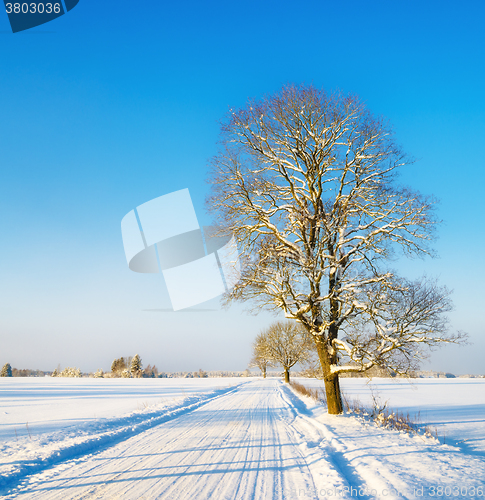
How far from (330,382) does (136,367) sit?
90.2 meters

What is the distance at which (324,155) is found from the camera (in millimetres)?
9195

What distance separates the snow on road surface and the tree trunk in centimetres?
235

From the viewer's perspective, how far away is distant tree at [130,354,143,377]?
86.2m

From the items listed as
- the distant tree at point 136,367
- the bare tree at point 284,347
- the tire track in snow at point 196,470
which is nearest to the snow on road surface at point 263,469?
the tire track in snow at point 196,470

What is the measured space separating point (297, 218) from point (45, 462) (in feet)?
27.2

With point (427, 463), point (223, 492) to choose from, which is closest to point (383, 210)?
point (427, 463)

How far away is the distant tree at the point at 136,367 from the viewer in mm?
86250

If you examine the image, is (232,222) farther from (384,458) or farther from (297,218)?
(384,458)

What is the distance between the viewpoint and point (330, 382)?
356 inches

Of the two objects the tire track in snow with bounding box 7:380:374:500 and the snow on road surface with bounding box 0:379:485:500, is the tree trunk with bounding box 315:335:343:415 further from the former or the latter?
the tire track in snow with bounding box 7:380:374:500

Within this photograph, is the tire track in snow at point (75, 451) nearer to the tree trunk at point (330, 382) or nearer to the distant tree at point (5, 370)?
the tree trunk at point (330, 382)

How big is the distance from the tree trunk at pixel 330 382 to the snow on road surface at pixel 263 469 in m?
2.35

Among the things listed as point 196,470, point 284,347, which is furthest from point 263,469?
point 284,347

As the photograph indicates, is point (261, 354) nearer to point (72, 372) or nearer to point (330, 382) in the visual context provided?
point (330, 382)
